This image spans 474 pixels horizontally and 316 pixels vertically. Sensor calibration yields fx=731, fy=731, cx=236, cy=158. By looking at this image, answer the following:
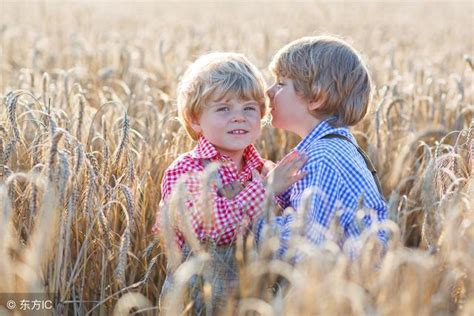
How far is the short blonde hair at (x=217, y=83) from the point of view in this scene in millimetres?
2592

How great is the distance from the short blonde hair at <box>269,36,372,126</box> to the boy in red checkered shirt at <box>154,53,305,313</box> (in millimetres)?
160

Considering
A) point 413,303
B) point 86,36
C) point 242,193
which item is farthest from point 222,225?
point 86,36

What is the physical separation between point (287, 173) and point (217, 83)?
Answer: 42 cm

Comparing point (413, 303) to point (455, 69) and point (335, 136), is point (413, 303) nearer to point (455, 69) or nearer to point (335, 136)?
point (335, 136)

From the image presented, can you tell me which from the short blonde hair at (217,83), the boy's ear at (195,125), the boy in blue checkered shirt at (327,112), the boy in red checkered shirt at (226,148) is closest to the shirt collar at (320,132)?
the boy in blue checkered shirt at (327,112)

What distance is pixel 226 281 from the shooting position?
2.24 metres

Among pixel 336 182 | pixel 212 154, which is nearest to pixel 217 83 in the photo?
pixel 212 154

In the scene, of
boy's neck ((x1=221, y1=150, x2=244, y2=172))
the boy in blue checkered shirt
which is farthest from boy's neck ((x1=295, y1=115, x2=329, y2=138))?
boy's neck ((x1=221, y1=150, x2=244, y2=172))

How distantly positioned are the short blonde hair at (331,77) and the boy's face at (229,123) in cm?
22

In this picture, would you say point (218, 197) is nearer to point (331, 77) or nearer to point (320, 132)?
point (320, 132)

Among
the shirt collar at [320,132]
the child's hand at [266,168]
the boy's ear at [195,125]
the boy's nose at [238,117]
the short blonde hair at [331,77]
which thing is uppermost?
the short blonde hair at [331,77]

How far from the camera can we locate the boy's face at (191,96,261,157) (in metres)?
2.61

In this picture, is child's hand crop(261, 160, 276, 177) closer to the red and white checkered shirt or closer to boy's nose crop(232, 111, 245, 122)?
the red and white checkered shirt

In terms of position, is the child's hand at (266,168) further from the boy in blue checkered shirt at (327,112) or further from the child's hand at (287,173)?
the child's hand at (287,173)
